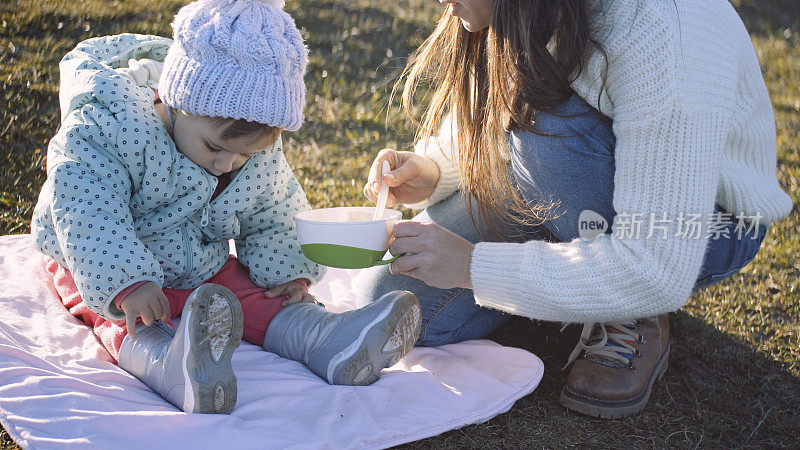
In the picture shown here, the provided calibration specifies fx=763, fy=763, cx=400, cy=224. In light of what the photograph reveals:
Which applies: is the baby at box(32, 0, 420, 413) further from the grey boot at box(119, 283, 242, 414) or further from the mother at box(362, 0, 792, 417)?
the mother at box(362, 0, 792, 417)

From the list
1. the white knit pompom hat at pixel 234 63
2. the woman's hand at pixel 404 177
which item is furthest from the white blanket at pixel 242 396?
the white knit pompom hat at pixel 234 63

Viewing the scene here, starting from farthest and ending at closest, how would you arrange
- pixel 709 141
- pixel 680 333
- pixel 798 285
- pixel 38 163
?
1. pixel 38 163
2. pixel 798 285
3. pixel 680 333
4. pixel 709 141

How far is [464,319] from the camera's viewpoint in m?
2.11

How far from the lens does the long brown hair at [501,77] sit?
1.63m

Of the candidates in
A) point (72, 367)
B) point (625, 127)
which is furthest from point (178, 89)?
point (625, 127)

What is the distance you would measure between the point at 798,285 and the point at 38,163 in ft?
8.80

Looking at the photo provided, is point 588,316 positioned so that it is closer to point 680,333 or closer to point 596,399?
point 596,399

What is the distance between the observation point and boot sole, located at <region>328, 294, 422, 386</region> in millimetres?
1744

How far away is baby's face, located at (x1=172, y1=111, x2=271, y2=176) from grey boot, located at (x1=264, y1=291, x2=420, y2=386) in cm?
44

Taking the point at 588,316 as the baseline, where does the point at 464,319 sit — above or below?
below

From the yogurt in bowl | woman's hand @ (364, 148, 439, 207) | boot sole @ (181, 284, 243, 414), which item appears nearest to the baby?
boot sole @ (181, 284, 243, 414)

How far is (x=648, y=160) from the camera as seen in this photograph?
1.59m

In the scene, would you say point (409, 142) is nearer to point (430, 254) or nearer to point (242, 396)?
point (430, 254)

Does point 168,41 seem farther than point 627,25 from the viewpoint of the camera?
Yes
